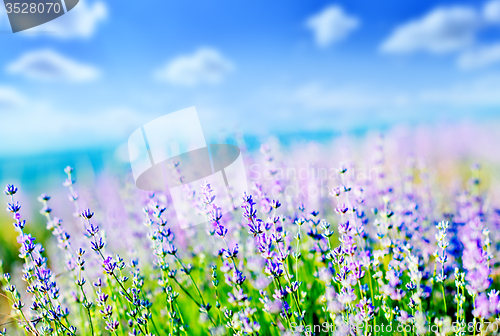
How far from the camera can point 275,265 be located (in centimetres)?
192

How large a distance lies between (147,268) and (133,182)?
4.49 feet

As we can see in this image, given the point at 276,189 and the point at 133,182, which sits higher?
the point at 133,182

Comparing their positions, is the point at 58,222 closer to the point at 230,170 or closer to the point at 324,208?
the point at 230,170

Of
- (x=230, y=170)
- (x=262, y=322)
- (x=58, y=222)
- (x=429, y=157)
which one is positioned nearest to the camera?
(x=58, y=222)

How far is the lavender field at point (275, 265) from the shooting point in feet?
6.42

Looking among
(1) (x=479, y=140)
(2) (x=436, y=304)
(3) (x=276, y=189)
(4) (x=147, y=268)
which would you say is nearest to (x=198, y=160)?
(3) (x=276, y=189)

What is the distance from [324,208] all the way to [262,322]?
2.84 meters

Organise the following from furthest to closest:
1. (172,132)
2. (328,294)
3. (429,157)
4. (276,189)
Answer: (429,157)
(172,132)
(276,189)
(328,294)

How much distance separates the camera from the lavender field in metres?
1.96

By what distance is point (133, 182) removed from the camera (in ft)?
15.7

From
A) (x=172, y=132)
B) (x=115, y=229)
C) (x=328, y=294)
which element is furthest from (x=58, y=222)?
(x=115, y=229)

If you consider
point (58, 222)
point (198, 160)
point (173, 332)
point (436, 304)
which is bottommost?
point (436, 304)

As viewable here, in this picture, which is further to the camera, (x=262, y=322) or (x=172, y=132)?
(x=172, y=132)

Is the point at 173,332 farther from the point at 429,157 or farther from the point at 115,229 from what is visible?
the point at 429,157
